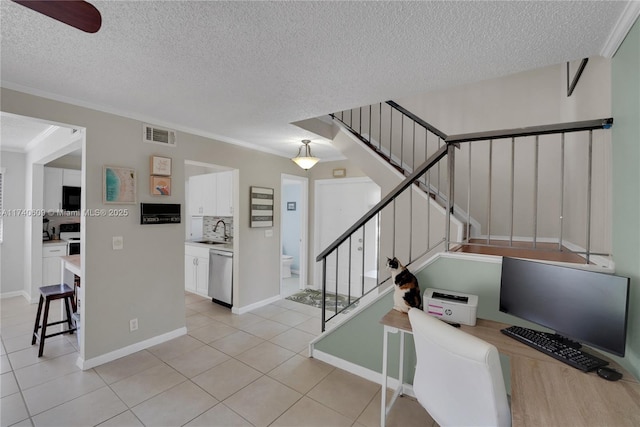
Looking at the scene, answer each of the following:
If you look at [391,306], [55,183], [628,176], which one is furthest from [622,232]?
[55,183]

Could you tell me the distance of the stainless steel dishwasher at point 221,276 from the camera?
4.17 meters

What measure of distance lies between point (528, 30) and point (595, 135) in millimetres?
1099

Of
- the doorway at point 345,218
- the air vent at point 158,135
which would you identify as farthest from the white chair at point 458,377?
the doorway at point 345,218

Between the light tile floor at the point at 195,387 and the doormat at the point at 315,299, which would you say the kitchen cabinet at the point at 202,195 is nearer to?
the doormat at the point at 315,299

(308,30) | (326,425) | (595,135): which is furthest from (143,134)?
(595,135)

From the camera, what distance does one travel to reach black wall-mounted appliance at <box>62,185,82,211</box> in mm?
4773

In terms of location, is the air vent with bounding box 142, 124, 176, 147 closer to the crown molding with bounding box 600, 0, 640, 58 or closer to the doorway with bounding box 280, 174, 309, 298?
the doorway with bounding box 280, 174, 309, 298

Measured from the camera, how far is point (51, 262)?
456 centimetres

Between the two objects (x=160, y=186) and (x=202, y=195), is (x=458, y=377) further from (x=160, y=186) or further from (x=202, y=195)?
(x=202, y=195)

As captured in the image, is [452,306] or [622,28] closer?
[622,28]

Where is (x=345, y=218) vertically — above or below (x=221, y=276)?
above

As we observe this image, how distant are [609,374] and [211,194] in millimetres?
4892

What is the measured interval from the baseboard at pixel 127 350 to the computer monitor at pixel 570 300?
10.8ft

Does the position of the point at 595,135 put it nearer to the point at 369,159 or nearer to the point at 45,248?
the point at 369,159
